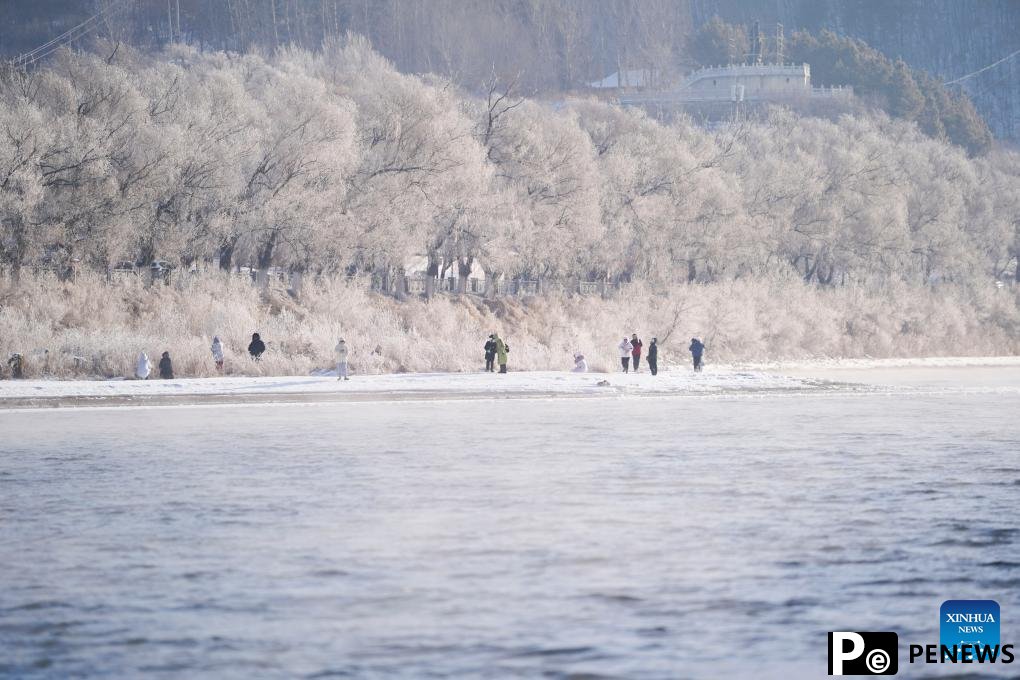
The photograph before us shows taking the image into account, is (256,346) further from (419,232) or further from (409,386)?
(419,232)

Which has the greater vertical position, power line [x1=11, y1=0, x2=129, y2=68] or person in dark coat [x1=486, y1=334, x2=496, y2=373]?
power line [x1=11, y1=0, x2=129, y2=68]

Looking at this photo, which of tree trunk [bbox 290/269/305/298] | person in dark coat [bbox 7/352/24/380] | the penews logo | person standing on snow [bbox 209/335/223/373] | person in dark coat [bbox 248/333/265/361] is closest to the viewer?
the penews logo

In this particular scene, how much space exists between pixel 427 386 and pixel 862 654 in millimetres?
26023

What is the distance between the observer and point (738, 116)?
5148 inches

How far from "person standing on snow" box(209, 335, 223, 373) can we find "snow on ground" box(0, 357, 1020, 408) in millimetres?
1746

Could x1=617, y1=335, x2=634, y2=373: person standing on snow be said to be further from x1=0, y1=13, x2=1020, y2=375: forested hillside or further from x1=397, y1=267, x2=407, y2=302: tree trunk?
x1=397, y1=267, x2=407, y2=302: tree trunk

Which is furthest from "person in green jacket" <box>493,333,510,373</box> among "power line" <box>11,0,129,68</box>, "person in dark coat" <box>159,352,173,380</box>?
"power line" <box>11,0,129,68</box>

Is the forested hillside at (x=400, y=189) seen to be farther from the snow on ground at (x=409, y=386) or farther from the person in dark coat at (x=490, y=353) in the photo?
the snow on ground at (x=409, y=386)

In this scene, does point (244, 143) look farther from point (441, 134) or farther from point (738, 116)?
point (738, 116)

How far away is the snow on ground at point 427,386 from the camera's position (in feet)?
104

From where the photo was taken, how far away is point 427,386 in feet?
116

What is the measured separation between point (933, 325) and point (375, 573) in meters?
61.9

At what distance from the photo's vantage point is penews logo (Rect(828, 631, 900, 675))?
31.1ft

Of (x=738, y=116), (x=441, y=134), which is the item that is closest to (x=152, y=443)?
(x=441, y=134)
